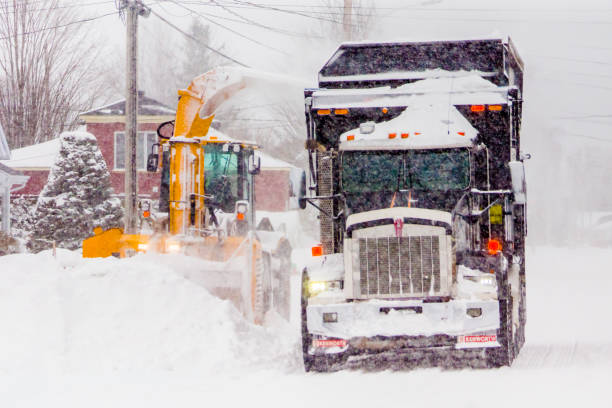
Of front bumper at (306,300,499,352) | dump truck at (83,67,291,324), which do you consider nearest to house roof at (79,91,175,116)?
dump truck at (83,67,291,324)

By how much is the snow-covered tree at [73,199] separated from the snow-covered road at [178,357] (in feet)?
49.7

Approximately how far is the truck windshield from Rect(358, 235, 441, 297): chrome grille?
1151 mm

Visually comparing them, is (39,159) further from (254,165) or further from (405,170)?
(405,170)

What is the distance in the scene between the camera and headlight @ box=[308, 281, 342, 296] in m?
10.9

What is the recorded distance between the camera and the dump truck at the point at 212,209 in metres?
14.3

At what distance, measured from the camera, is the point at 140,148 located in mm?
41094

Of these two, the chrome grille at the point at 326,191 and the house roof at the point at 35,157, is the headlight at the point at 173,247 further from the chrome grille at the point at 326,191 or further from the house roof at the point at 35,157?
the house roof at the point at 35,157

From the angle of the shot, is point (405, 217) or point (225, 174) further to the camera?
point (225, 174)

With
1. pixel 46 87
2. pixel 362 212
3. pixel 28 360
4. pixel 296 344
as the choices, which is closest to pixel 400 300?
pixel 362 212

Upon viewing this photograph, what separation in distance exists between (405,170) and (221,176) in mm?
5271

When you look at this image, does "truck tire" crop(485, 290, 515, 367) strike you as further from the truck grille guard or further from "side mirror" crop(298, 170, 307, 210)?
"side mirror" crop(298, 170, 307, 210)

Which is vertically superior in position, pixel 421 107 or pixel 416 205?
pixel 421 107

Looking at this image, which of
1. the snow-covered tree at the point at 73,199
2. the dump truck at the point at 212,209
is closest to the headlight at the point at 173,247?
the dump truck at the point at 212,209

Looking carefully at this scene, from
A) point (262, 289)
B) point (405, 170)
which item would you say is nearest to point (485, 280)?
point (405, 170)
